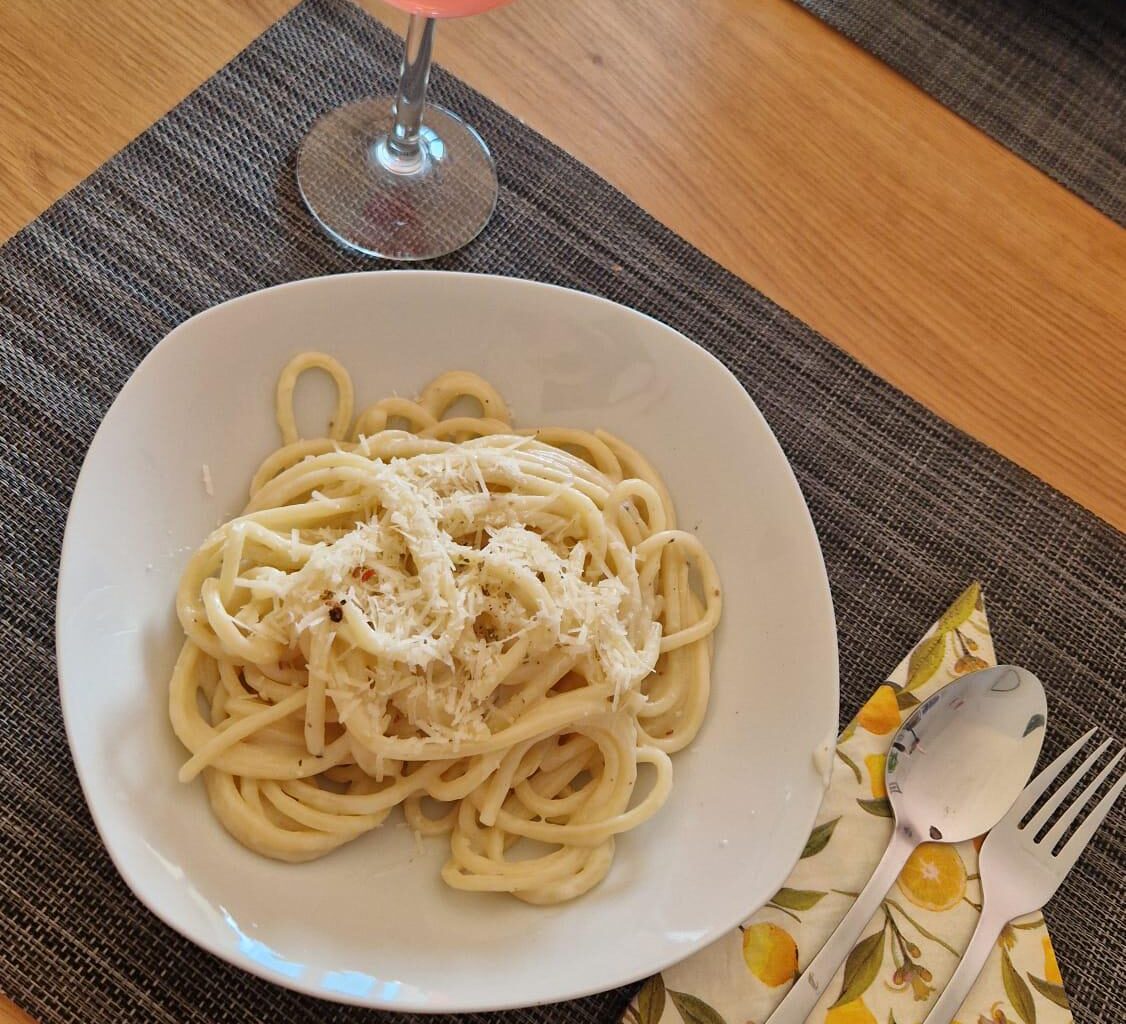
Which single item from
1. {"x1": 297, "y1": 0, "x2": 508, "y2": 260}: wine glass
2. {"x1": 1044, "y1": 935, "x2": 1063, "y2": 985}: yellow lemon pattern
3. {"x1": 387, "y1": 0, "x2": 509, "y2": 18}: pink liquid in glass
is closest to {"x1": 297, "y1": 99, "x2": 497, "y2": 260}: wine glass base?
{"x1": 297, "y1": 0, "x2": 508, "y2": 260}: wine glass

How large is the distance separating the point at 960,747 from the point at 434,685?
518 millimetres

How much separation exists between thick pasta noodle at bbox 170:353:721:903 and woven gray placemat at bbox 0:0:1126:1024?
0.15 metres

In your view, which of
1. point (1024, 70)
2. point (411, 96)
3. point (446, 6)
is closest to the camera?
point (446, 6)

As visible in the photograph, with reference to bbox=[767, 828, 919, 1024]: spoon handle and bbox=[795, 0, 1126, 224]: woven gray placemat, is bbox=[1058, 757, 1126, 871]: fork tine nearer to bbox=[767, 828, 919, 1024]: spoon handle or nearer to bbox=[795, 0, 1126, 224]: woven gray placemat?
bbox=[767, 828, 919, 1024]: spoon handle

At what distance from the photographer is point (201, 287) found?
3.98ft

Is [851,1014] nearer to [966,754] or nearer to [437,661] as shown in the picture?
[966,754]

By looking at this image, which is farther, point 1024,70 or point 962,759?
point 1024,70

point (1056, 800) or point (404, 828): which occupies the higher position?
point (1056, 800)

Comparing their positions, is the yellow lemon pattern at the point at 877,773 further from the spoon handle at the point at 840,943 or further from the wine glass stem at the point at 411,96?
the wine glass stem at the point at 411,96

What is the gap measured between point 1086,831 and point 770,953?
335mm

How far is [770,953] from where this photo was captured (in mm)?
991

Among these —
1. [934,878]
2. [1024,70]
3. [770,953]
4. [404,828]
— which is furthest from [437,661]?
[1024,70]

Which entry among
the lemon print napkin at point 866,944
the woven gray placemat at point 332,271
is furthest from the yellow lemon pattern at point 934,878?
the woven gray placemat at point 332,271

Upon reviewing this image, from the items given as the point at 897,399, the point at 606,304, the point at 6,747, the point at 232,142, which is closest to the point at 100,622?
the point at 6,747
